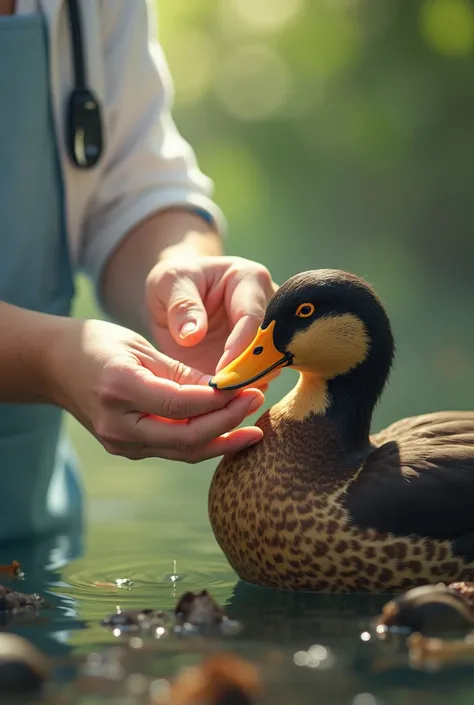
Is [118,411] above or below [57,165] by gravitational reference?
below

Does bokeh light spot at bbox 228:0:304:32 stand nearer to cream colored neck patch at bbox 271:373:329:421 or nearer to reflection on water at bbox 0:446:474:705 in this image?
reflection on water at bbox 0:446:474:705

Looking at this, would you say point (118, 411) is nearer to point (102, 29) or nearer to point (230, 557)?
point (230, 557)

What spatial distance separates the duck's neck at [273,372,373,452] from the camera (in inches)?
42.7

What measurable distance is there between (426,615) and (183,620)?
170mm

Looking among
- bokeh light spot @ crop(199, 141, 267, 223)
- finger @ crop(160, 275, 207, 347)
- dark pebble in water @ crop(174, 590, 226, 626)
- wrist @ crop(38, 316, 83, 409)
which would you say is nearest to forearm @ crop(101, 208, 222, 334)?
finger @ crop(160, 275, 207, 347)

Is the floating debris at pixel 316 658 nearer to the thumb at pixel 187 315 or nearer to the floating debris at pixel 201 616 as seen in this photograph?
the floating debris at pixel 201 616

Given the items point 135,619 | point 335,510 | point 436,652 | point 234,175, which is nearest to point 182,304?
point 335,510

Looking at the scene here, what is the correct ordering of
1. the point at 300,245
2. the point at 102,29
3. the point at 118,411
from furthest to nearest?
the point at 300,245, the point at 102,29, the point at 118,411

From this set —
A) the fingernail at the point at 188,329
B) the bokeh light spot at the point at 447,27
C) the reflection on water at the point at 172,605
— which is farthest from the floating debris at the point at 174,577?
the bokeh light spot at the point at 447,27

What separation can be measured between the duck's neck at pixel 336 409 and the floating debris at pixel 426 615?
0.83ft

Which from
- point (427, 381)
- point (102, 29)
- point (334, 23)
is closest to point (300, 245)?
point (334, 23)

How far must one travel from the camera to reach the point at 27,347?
1.09 meters

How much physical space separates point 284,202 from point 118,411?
4.59 meters

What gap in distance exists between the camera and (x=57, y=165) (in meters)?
1.37
